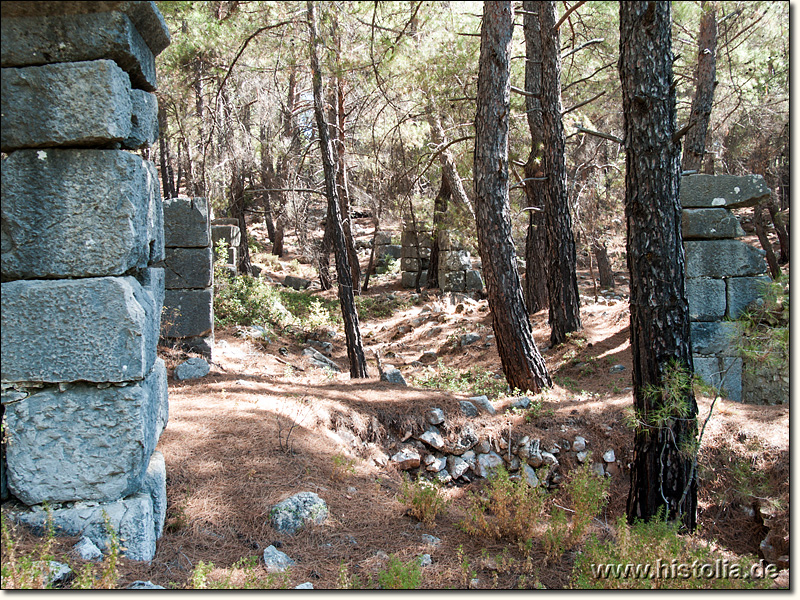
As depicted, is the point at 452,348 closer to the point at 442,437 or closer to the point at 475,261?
the point at 442,437

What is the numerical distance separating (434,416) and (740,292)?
392 centimetres

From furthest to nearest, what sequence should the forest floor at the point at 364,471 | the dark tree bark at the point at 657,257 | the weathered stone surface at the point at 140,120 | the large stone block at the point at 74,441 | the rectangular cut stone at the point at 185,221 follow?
the rectangular cut stone at the point at 185,221 → the dark tree bark at the point at 657,257 → the forest floor at the point at 364,471 → the weathered stone surface at the point at 140,120 → the large stone block at the point at 74,441

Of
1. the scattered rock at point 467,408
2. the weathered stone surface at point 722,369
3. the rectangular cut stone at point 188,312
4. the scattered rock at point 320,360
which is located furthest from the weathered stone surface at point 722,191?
the rectangular cut stone at point 188,312

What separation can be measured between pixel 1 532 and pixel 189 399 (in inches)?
122

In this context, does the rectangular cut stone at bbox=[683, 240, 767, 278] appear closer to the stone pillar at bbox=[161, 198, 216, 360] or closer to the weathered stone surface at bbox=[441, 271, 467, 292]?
the stone pillar at bbox=[161, 198, 216, 360]

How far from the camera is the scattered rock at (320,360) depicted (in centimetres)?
984

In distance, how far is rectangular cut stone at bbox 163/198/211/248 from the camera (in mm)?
8258

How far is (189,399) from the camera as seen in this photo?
229 inches

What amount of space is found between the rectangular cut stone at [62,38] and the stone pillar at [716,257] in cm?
605

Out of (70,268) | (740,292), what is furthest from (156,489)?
(740,292)

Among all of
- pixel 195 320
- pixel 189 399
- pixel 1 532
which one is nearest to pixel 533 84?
pixel 195 320

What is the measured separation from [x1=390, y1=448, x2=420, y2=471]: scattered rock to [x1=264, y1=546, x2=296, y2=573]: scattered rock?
6.55ft

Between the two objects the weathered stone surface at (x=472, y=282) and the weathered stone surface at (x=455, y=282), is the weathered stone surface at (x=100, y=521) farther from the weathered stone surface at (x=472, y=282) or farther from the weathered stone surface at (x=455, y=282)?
the weathered stone surface at (x=472, y=282)

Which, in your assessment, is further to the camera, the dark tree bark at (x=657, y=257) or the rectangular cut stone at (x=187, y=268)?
the rectangular cut stone at (x=187, y=268)
